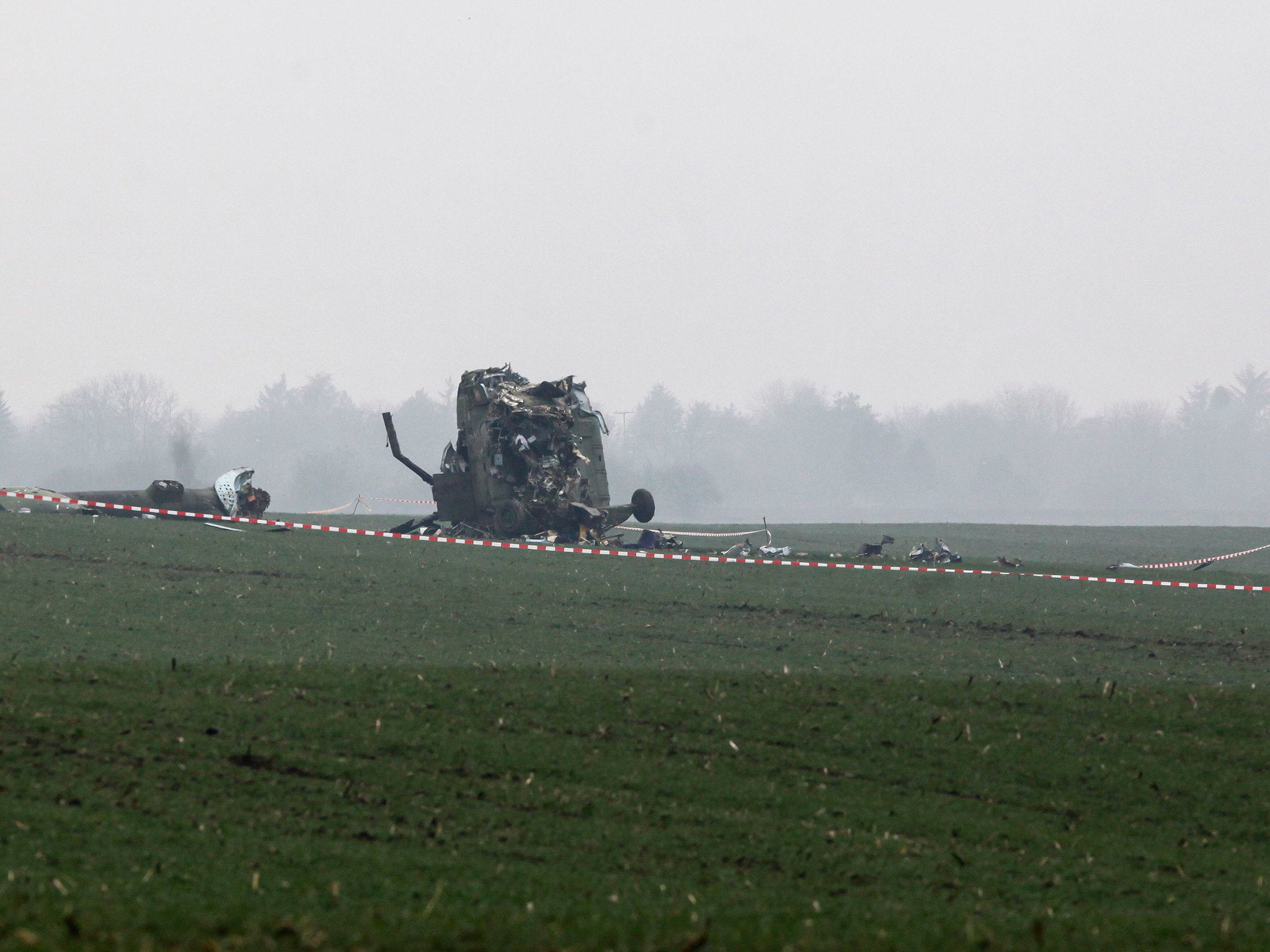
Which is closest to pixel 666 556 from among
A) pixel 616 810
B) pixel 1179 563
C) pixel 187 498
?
pixel 187 498

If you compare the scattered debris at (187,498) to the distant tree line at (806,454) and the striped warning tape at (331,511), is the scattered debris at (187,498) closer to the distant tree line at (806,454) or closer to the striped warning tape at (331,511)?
the striped warning tape at (331,511)

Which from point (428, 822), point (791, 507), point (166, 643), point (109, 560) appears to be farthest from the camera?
point (791, 507)

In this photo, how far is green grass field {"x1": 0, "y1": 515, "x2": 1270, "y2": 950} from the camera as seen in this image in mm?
5520

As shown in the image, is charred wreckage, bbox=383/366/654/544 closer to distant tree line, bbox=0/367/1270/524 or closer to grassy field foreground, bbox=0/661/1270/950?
grassy field foreground, bbox=0/661/1270/950

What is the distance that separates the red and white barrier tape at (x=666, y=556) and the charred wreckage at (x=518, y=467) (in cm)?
86

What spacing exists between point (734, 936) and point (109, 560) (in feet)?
46.4

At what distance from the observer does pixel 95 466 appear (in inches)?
4993

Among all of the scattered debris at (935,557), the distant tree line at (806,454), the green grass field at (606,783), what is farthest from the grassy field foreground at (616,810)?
the distant tree line at (806,454)

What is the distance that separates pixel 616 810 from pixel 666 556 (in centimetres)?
1397

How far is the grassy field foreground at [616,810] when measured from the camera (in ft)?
17.7

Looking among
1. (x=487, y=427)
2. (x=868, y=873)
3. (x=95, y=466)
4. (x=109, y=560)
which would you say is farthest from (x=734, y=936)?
(x=95, y=466)

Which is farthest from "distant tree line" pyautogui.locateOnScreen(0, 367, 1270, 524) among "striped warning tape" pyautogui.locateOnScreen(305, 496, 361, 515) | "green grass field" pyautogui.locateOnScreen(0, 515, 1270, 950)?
"green grass field" pyautogui.locateOnScreen(0, 515, 1270, 950)

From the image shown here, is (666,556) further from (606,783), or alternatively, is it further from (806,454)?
(806,454)

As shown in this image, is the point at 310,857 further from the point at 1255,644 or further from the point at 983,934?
the point at 1255,644
